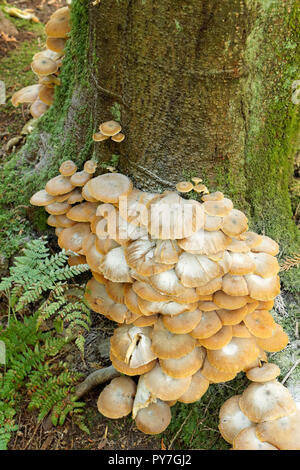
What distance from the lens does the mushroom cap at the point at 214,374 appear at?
316 cm

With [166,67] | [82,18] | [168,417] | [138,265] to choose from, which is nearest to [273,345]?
[168,417]

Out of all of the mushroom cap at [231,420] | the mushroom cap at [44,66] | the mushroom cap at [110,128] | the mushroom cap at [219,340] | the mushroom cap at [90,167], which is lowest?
the mushroom cap at [231,420]

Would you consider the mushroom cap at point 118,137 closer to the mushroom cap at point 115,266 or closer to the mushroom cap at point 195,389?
the mushroom cap at point 115,266

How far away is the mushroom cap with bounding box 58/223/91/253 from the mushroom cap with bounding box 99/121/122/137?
36.3 inches

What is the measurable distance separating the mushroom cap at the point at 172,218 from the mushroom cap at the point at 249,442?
1.57m

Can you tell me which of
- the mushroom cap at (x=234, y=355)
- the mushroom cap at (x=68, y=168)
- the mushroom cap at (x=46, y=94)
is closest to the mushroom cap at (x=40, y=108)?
the mushroom cap at (x=46, y=94)

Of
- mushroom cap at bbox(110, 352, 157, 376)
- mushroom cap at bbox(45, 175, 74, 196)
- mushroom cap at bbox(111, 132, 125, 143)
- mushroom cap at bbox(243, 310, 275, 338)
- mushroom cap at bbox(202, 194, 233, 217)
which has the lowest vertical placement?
mushroom cap at bbox(110, 352, 157, 376)

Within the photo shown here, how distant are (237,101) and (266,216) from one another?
123 centimetres

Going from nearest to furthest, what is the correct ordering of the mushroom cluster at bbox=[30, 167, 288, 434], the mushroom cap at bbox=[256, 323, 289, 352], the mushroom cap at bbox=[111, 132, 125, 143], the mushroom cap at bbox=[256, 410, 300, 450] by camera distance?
the mushroom cap at bbox=[256, 410, 300, 450], the mushroom cluster at bbox=[30, 167, 288, 434], the mushroom cap at bbox=[256, 323, 289, 352], the mushroom cap at bbox=[111, 132, 125, 143]

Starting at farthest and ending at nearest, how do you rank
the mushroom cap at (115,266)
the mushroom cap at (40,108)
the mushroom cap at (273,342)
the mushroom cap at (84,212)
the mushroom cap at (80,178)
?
the mushroom cap at (40,108) < the mushroom cap at (80,178) < the mushroom cap at (84,212) < the mushroom cap at (273,342) < the mushroom cap at (115,266)

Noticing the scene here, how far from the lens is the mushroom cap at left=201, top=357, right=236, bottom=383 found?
3162 mm

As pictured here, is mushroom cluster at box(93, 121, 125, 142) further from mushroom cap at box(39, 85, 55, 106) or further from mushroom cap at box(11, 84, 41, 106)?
mushroom cap at box(11, 84, 41, 106)

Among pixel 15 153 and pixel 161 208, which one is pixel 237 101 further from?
pixel 15 153

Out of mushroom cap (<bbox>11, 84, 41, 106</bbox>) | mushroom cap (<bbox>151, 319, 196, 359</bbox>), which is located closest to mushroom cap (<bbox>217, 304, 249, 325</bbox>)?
mushroom cap (<bbox>151, 319, 196, 359</bbox>)
